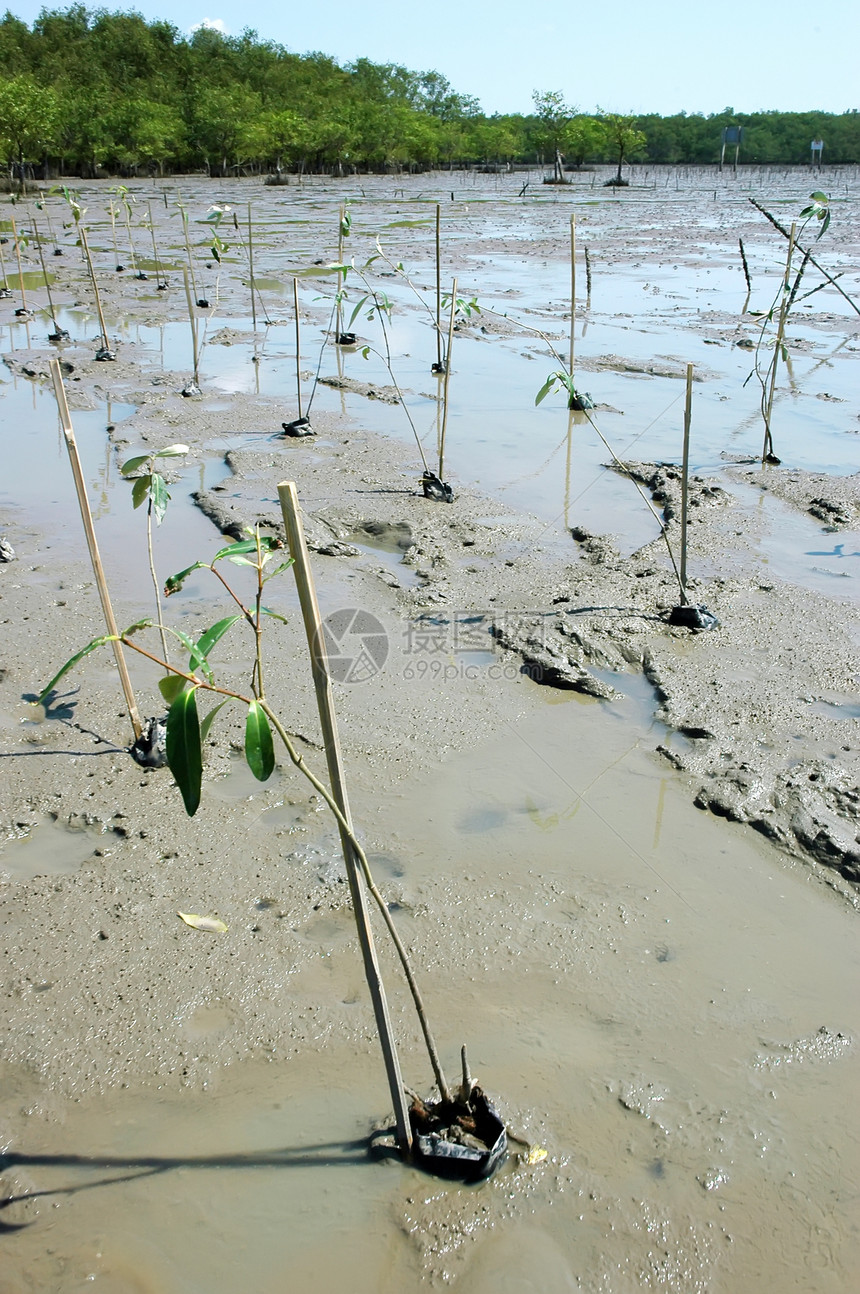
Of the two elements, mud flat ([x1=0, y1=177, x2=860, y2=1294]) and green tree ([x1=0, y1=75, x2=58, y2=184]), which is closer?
mud flat ([x1=0, y1=177, x2=860, y2=1294])

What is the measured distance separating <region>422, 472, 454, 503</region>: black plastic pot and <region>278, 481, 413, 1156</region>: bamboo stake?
4.10 metres

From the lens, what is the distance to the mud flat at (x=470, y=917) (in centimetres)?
177

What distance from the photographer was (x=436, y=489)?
5.64 metres

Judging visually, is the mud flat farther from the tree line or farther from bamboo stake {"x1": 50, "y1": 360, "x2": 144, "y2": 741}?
the tree line

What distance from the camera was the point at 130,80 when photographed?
166ft

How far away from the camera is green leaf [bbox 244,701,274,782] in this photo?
4.43ft

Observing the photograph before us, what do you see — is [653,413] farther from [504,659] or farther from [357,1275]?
[357,1275]

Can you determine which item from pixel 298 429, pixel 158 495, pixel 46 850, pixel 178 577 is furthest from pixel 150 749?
pixel 298 429

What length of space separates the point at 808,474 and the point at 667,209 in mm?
29745

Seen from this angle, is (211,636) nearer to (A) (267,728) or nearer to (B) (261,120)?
(A) (267,728)

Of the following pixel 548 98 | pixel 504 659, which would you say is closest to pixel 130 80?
pixel 548 98

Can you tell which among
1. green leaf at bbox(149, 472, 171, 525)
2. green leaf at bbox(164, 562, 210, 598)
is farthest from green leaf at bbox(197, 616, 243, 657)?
green leaf at bbox(149, 472, 171, 525)

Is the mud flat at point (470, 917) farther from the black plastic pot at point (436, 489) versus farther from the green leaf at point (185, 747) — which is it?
the green leaf at point (185, 747)

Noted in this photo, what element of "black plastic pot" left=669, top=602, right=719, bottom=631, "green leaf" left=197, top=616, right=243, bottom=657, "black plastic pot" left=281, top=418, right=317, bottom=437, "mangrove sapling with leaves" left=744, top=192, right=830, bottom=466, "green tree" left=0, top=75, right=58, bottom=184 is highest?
"green tree" left=0, top=75, right=58, bottom=184
